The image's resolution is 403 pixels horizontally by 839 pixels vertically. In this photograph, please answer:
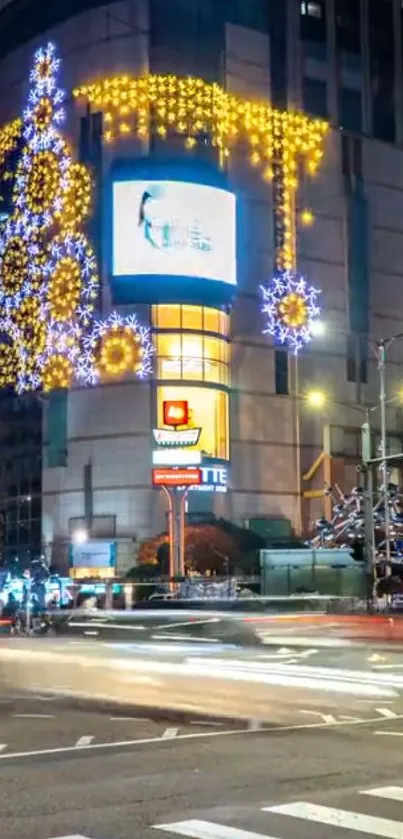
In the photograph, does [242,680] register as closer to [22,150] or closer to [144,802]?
[144,802]

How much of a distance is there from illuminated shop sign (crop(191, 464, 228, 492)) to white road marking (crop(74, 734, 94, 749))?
48.3 m

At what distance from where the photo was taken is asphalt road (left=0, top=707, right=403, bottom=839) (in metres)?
8.04

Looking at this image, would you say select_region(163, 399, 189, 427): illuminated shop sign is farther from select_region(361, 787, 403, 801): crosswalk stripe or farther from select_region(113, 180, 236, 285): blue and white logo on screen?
select_region(361, 787, 403, 801): crosswalk stripe

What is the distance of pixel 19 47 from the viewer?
71.9 metres

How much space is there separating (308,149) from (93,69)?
46.5 feet

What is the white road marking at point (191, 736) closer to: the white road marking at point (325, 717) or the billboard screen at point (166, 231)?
the white road marking at point (325, 717)

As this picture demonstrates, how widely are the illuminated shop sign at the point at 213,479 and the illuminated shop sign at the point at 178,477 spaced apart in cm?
454

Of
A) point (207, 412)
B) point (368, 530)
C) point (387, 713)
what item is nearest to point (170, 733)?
point (387, 713)

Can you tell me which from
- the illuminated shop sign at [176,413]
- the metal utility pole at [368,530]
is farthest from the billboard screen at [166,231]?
the metal utility pole at [368,530]

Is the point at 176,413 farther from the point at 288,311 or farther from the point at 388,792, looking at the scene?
the point at 388,792

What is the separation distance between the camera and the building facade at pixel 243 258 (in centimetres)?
6381

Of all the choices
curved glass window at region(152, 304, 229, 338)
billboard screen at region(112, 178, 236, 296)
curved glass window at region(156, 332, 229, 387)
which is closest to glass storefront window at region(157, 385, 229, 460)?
curved glass window at region(156, 332, 229, 387)

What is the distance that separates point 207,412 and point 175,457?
5.44 meters

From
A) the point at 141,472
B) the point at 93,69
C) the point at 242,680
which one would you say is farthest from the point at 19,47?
the point at 242,680
